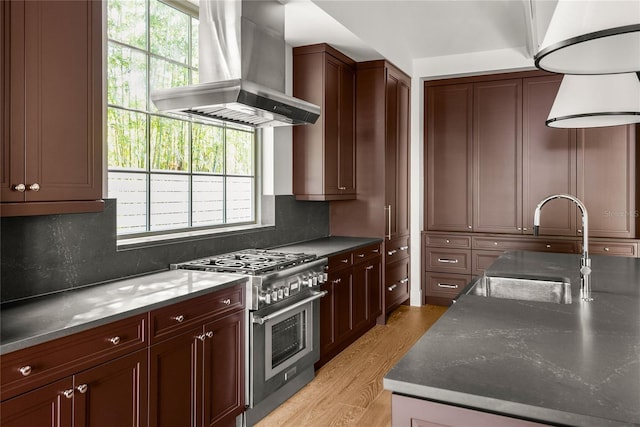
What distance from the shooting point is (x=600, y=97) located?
250 centimetres

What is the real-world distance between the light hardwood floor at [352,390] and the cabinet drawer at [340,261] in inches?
29.9

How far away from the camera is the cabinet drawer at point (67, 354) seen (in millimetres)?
1507

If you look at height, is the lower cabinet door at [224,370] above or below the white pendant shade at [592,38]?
below

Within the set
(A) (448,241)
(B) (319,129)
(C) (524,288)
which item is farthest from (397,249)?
(C) (524,288)

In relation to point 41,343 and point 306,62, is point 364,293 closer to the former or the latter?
point 306,62

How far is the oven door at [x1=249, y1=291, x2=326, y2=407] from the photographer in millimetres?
2713

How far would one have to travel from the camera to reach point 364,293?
439 centimetres

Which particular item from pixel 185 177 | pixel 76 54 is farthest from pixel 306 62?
pixel 76 54

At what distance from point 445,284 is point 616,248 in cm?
180

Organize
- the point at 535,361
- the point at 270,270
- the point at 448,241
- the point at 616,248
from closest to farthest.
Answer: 1. the point at 535,361
2. the point at 270,270
3. the point at 616,248
4. the point at 448,241

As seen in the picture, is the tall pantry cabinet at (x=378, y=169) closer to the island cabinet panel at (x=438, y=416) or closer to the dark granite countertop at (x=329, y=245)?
the dark granite countertop at (x=329, y=245)

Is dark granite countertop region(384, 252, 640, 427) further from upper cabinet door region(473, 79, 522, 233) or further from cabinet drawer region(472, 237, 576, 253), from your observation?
upper cabinet door region(473, 79, 522, 233)

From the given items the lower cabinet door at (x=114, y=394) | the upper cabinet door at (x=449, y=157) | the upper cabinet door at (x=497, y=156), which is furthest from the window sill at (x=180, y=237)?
the upper cabinet door at (x=497, y=156)

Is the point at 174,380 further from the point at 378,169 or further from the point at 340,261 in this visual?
the point at 378,169
